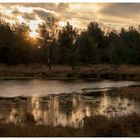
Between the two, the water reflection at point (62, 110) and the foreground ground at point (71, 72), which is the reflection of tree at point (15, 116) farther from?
the foreground ground at point (71, 72)

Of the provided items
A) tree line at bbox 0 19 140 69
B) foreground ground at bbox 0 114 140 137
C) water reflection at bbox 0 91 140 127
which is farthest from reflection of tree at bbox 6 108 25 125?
tree line at bbox 0 19 140 69

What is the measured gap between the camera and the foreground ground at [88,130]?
10898 millimetres

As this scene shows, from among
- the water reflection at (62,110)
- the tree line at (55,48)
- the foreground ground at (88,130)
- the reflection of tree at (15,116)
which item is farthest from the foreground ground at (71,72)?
→ the foreground ground at (88,130)

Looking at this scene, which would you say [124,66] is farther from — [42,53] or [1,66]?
[1,66]

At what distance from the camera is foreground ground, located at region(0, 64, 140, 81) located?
→ 45.6 metres

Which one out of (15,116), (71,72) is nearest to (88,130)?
(15,116)

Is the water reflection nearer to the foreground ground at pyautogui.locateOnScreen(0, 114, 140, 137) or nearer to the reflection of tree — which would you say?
the reflection of tree

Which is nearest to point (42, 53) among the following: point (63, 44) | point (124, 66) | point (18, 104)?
point (63, 44)

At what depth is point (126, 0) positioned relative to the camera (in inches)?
487

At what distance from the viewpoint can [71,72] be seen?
1875 inches

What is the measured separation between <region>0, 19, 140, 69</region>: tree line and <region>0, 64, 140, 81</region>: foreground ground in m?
1.45

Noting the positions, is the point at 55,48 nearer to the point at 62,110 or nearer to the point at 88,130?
the point at 62,110

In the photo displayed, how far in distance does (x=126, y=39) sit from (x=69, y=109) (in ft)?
167

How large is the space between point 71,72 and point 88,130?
118 feet
